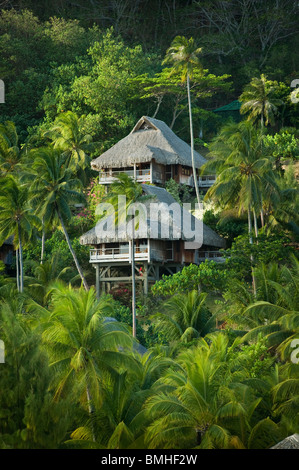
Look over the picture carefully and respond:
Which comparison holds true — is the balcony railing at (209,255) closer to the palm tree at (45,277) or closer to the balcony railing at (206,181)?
the palm tree at (45,277)

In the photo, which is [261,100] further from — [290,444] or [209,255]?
[290,444]

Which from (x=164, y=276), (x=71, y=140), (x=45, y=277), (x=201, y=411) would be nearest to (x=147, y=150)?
(x=71, y=140)

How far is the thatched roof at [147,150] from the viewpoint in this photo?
49719mm

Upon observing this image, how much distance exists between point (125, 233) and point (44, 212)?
15.7 ft

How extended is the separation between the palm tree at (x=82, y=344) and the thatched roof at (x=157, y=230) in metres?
17.0

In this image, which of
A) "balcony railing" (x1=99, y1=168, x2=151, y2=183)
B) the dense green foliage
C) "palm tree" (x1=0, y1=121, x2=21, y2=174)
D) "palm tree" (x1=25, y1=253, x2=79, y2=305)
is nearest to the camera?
the dense green foliage

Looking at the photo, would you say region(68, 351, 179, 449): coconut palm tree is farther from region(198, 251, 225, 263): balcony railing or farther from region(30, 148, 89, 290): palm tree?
region(198, 251, 225, 263): balcony railing

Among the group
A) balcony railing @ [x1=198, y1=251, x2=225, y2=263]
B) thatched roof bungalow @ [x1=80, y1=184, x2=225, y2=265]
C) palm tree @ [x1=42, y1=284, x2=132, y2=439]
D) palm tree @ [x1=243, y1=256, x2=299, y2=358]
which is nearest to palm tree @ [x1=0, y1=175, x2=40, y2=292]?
thatched roof bungalow @ [x1=80, y1=184, x2=225, y2=265]

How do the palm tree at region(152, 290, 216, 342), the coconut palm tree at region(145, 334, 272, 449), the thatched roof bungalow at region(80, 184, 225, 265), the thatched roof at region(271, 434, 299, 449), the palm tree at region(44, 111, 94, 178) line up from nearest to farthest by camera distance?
the thatched roof at region(271, 434, 299, 449)
the coconut palm tree at region(145, 334, 272, 449)
the palm tree at region(152, 290, 216, 342)
the thatched roof bungalow at region(80, 184, 225, 265)
the palm tree at region(44, 111, 94, 178)

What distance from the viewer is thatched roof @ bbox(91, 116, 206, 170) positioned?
49.7 metres

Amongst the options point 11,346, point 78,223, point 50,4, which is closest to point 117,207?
point 78,223

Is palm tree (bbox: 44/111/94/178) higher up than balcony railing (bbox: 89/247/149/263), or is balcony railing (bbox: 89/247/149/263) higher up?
palm tree (bbox: 44/111/94/178)

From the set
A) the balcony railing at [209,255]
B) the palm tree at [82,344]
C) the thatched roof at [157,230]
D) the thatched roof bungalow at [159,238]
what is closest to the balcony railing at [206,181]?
the thatched roof at [157,230]

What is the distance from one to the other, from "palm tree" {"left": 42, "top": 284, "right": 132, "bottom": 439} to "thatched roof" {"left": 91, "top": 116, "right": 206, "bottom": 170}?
1004 inches
